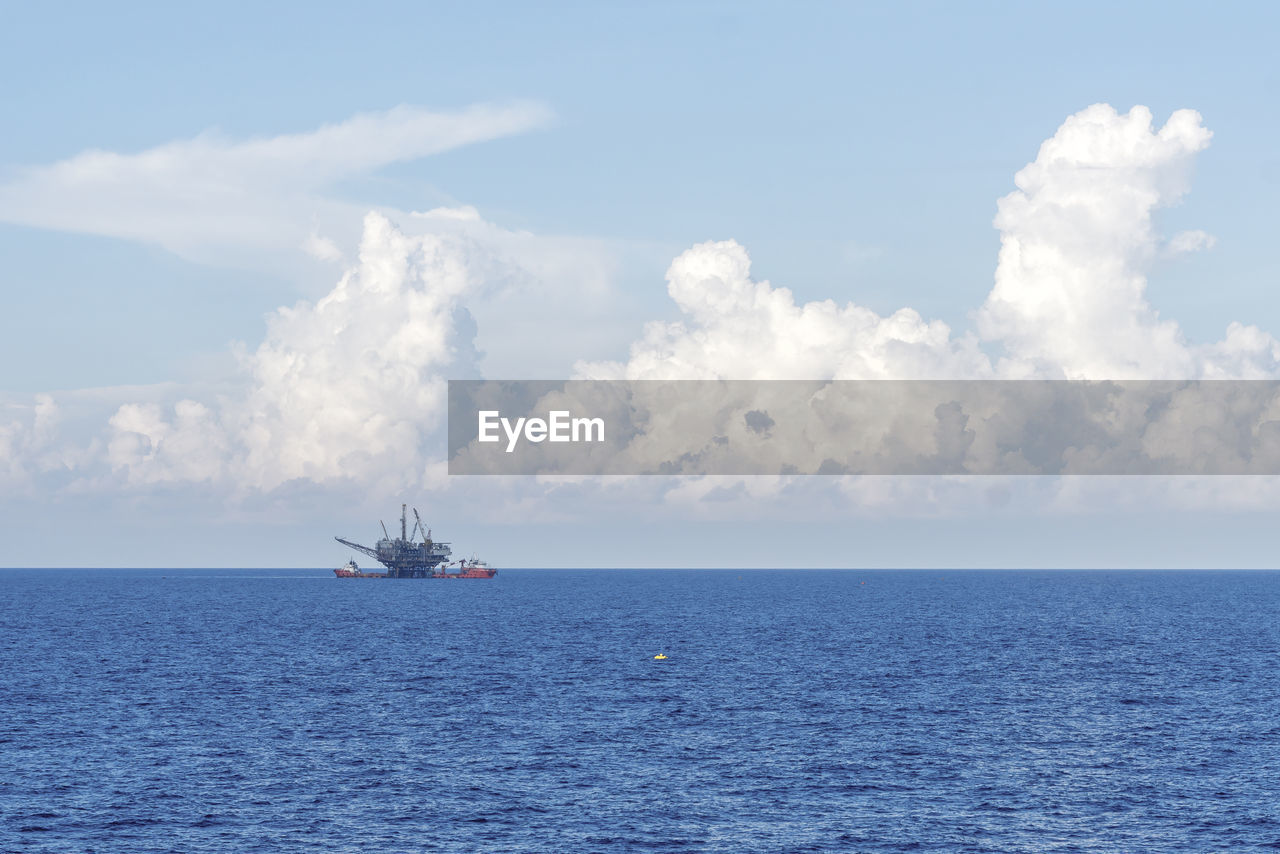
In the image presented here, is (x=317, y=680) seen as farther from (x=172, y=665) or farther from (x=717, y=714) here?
(x=717, y=714)

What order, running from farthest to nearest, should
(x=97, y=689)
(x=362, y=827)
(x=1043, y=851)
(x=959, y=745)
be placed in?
(x=97, y=689), (x=959, y=745), (x=362, y=827), (x=1043, y=851)

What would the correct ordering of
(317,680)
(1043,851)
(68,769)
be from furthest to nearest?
(317,680), (68,769), (1043,851)

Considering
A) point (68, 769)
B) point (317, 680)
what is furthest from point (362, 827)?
point (317, 680)

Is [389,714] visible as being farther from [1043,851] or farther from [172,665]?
[1043,851]

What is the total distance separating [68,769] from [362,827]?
27535 mm

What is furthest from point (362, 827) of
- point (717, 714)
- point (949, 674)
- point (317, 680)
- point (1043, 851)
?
point (949, 674)

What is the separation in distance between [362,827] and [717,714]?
4481 cm

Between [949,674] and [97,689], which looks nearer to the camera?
[97,689]

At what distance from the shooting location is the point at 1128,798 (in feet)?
247

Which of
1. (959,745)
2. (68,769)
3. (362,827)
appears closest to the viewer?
(362,827)

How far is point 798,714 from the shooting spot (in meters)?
106

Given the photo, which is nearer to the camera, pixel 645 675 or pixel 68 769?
pixel 68 769

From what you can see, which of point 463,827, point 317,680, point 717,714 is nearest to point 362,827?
point 463,827

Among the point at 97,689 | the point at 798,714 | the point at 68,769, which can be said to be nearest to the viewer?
the point at 68,769
